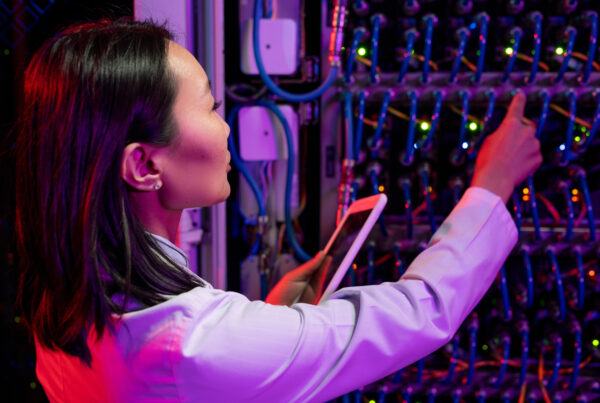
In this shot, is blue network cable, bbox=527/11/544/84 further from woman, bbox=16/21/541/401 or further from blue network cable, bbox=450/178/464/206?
woman, bbox=16/21/541/401

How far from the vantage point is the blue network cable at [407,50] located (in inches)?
54.9

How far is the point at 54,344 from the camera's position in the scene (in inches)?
36.4

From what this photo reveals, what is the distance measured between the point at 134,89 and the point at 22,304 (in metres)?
0.46

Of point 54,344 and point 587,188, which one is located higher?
point 587,188

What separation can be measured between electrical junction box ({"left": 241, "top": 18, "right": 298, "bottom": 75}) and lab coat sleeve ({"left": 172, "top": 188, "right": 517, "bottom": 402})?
2.07ft

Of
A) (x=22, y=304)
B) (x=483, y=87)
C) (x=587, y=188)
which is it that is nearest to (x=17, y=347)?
(x=22, y=304)

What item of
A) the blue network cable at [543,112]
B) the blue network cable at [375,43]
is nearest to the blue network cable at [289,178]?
the blue network cable at [375,43]

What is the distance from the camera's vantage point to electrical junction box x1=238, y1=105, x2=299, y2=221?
156 centimetres

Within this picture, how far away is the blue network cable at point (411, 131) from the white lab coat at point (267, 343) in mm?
403

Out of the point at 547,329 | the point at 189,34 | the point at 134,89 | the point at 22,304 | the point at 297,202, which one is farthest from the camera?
the point at 297,202

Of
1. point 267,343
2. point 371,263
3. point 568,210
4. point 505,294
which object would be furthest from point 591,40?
point 267,343

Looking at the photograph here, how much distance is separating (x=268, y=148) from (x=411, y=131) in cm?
37

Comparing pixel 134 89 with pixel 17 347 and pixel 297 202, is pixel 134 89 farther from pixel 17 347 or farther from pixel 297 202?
pixel 17 347

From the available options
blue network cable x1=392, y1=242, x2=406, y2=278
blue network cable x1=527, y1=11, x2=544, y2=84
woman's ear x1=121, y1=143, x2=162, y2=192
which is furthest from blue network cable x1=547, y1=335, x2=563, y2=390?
woman's ear x1=121, y1=143, x2=162, y2=192
